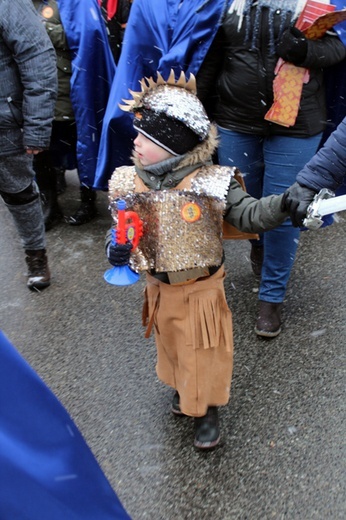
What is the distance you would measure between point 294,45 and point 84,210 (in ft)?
8.57

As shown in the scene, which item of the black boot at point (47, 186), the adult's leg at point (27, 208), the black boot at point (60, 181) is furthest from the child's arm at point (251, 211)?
the black boot at point (60, 181)

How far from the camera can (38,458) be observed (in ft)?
4.00

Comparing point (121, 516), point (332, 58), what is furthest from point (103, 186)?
point (121, 516)

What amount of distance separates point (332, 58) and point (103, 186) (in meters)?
1.60

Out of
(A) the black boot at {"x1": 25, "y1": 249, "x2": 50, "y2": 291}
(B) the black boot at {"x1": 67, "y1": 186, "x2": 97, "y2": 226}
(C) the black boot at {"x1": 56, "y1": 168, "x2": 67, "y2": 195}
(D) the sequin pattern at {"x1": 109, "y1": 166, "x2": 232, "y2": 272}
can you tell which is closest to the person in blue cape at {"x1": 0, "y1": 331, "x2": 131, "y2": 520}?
(D) the sequin pattern at {"x1": 109, "y1": 166, "x2": 232, "y2": 272}

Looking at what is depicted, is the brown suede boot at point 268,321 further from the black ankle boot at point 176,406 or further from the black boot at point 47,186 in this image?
the black boot at point 47,186

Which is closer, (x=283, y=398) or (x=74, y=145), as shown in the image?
(x=283, y=398)

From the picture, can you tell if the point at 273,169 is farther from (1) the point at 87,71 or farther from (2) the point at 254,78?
(1) the point at 87,71

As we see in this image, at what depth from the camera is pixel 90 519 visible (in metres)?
1.32

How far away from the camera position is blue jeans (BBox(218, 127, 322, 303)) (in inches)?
116

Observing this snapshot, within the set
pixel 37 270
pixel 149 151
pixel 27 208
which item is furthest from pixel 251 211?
pixel 37 270

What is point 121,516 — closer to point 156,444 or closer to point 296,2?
point 156,444

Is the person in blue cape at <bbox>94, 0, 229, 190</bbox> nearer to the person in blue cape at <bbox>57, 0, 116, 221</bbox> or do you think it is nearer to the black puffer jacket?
the black puffer jacket

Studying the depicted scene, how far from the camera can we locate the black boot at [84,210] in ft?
15.8
